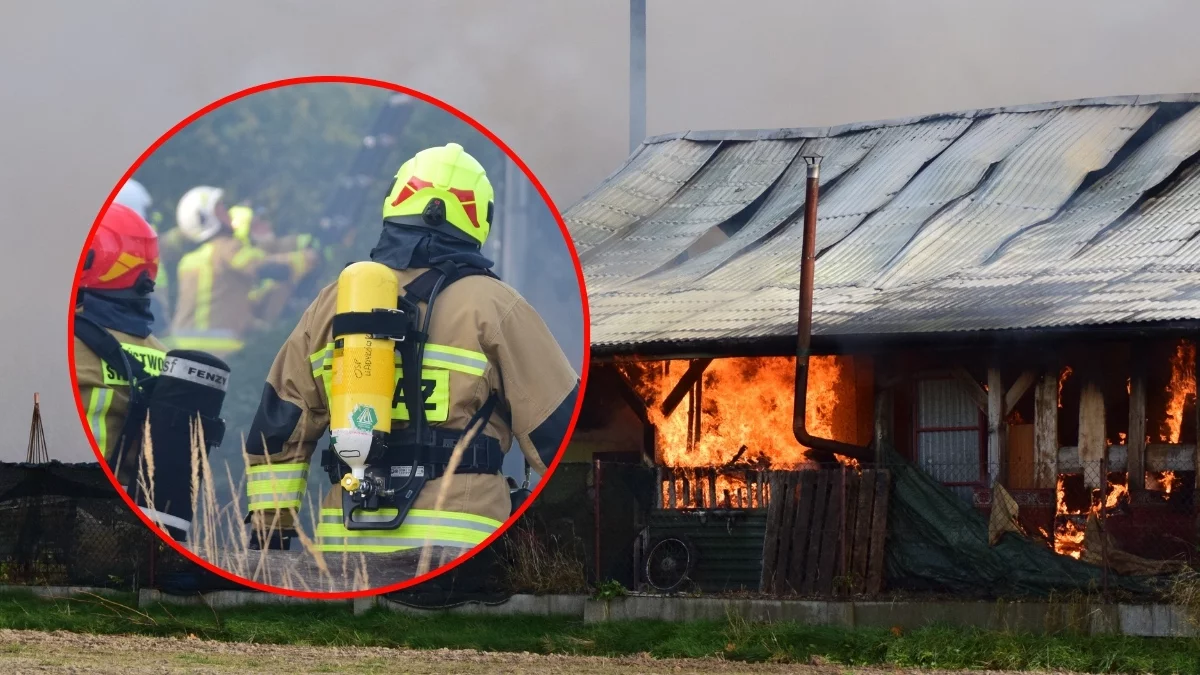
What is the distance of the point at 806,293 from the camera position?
18.8m

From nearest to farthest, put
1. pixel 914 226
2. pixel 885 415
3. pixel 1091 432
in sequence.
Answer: pixel 1091 432 → pixel 885 415 → pixel 914 226

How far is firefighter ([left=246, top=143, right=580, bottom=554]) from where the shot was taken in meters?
5.95

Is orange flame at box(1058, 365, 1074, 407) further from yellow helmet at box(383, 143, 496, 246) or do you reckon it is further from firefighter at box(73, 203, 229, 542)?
firefighter at box(73, 203, 229, 542)

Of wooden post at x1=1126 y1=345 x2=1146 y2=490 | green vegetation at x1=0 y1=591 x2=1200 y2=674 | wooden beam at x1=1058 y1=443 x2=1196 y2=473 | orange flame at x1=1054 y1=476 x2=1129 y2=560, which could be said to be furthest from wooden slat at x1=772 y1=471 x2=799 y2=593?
wooden post at x1=1126 y1=345 x2=1146 y2=490

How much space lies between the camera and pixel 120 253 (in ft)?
20.0

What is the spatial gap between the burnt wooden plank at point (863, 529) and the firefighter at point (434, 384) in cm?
1260

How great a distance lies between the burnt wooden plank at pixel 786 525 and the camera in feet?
61.8

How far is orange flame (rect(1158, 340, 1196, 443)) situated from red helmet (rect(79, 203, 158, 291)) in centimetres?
1474

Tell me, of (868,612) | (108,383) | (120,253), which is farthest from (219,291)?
(868,612)

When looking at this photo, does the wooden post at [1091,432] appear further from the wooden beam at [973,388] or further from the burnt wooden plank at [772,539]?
the burnt wooden plank at [772,539]

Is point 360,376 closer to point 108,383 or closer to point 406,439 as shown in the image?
point 406,439

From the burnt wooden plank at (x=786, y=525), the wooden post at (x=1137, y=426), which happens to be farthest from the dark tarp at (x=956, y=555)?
the wooden post at (x=1137, y=426)

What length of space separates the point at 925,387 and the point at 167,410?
15399 mm

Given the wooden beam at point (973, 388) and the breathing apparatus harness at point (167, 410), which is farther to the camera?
the wooden beam at point (973, 388)
